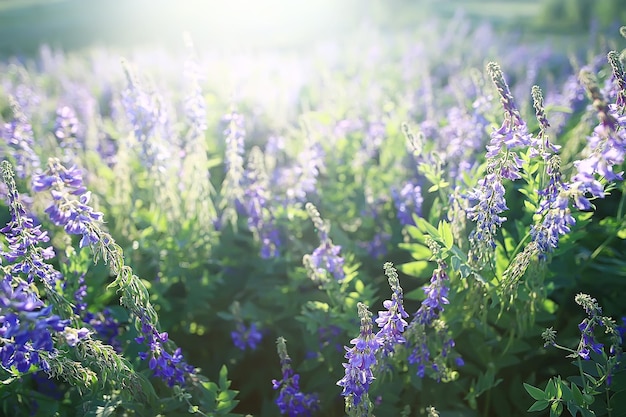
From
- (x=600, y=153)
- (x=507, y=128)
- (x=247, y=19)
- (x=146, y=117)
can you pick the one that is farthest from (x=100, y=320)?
(x=247, y=19)

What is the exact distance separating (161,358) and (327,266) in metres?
0.89

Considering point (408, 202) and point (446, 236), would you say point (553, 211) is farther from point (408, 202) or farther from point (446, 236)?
point (408, 202)

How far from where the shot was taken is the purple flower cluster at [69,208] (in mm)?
1895

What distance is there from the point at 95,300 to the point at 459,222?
201cm

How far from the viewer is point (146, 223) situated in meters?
3.50

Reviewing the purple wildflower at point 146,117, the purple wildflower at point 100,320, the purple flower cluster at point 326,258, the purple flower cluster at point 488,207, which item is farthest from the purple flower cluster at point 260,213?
the purple flower cluster at point 488,207

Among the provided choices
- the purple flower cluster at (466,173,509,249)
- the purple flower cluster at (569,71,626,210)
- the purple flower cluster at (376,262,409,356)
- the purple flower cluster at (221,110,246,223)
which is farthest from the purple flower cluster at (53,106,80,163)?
the purple flower cluster at (569,71,626,210)

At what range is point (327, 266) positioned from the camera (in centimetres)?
264

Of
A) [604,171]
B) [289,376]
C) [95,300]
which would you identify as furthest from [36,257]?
[604,171]

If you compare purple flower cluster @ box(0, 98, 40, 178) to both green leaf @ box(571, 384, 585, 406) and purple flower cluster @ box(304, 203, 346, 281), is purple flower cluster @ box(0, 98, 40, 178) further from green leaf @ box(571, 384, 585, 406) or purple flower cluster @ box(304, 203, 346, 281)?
green leaf @ box(571, 384, 585, 406)

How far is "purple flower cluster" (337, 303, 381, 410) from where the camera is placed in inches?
73.8

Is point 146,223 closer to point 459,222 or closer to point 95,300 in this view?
point 95,300

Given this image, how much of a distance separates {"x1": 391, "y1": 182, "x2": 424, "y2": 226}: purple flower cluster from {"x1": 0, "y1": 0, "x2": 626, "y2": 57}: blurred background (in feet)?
42.7

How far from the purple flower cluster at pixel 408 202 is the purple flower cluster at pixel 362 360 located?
4.20ft
